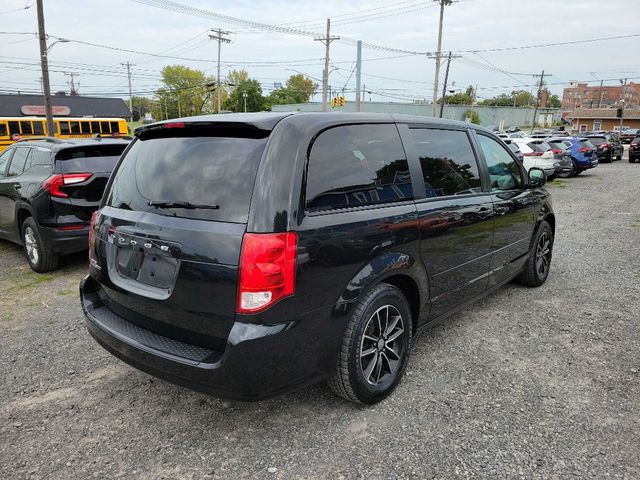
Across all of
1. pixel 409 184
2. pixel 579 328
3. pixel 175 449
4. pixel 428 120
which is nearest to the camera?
pixel 175 449

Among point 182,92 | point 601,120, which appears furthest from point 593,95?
point 182,92

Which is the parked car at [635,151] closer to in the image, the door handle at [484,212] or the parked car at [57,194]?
the door handle at [484,212]

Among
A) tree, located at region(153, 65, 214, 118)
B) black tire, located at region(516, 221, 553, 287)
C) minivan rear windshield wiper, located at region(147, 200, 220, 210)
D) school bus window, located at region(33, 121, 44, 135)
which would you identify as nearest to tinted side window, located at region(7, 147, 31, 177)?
minivan rear windshield wiper, located at region(147, 200, 220, 210)

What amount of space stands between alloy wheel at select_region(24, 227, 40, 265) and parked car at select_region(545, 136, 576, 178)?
17454 millimetres

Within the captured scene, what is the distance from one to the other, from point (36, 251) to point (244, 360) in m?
4.65

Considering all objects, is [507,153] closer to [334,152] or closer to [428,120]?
[428,120]

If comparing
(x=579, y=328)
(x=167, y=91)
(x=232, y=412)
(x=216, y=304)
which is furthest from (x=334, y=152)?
(x=167, y=91)

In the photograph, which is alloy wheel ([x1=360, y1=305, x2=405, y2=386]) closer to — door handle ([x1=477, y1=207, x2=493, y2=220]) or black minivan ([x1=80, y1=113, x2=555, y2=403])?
black minivan ([x1=80, y1=113, x2=555, y2=403])

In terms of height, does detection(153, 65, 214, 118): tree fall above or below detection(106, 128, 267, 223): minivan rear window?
above

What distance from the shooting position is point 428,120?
351cm

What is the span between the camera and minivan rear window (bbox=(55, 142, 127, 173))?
5.53m

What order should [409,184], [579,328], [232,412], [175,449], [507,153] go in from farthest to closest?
[507,153] → [579,328] → [409,184] → [232,412] → [175,449]

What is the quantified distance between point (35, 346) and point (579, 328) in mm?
4618

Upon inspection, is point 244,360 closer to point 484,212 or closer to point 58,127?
point 484,212
